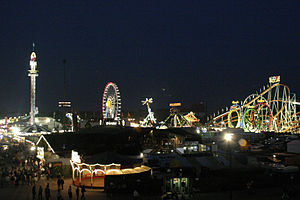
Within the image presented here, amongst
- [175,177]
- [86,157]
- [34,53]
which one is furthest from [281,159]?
[34,53]

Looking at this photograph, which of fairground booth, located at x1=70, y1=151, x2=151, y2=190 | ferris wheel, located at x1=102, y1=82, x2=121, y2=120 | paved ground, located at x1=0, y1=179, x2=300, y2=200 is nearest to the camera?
paved ground, located at x1=0, y1=179, x2=300, y2=200

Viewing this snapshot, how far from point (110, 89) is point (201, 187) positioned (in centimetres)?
3560

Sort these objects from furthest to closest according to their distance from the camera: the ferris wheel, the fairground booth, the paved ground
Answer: the ferris wheel
the fairground booth
the paved ground

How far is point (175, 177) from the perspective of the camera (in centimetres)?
1598

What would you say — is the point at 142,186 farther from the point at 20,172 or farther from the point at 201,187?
the point at 20,172

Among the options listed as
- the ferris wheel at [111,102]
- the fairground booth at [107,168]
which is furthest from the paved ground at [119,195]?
the ferris wheel at [111,102]

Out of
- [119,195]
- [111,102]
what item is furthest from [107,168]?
[111,102]

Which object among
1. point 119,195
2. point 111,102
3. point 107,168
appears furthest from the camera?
point 111,102

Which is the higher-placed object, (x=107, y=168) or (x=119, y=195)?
(x=107, y=168)

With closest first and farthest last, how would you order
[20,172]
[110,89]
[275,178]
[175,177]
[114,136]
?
[175,177]
[275,178]
[20,172]
[114,136]
[110,89]

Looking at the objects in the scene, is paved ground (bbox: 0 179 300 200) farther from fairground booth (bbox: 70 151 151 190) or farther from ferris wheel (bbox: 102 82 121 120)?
ferris wheel (bbox: 102 82 121 120)

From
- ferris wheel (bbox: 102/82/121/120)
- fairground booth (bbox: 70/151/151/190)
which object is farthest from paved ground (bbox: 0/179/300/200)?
ferris wheel (bbox: 102/82/121/120)

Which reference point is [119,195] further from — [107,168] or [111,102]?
[111,102]

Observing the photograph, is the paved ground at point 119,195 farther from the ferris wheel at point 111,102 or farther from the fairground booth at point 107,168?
the ferris wheel at point 111,102
